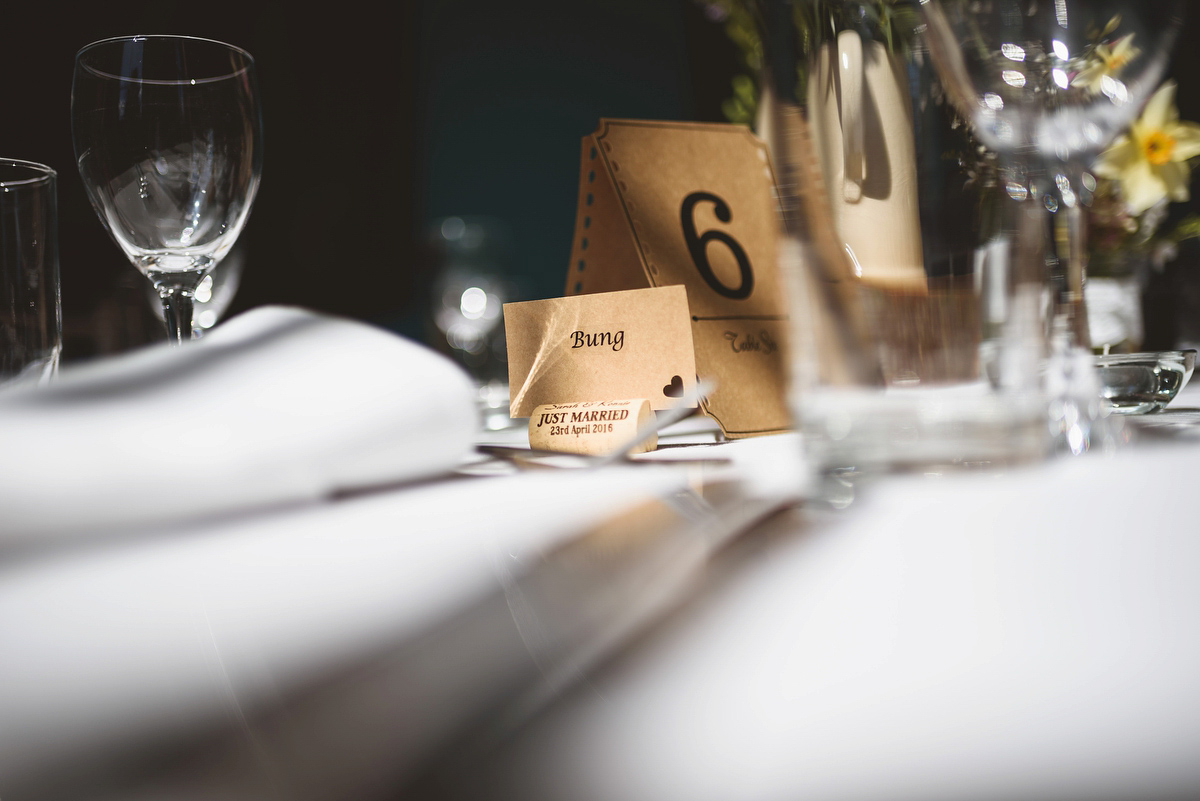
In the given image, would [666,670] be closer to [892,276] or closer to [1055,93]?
[892,276]

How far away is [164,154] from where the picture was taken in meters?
0.46

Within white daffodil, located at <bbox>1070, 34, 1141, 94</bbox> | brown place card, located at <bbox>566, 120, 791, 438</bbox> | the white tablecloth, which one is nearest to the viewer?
the white tablecloth

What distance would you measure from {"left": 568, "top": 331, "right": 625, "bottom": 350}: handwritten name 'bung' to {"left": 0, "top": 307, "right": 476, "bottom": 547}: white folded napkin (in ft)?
0.47

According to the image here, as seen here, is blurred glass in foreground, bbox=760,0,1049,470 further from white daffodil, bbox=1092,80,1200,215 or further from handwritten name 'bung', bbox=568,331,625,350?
white daffodil, bbox=1092,80,1200,215

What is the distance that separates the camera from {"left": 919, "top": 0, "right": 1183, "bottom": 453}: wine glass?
13.5 inches

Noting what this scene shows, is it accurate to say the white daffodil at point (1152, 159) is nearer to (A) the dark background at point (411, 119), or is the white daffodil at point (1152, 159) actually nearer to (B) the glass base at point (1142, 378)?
(B) the glass base at point (1142, 378)

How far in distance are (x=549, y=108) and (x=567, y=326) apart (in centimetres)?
271

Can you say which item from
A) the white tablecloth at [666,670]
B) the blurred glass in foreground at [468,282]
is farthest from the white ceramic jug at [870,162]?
the blurred glass in foreground at [468,282]

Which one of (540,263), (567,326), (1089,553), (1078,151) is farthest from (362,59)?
(1089,553)

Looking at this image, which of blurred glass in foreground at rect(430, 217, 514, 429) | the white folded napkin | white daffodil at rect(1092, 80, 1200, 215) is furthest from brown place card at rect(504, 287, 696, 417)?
blurred glass in foreground at rect(430, 217, 514, 429)

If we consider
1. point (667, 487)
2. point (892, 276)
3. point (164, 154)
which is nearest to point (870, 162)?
point (892, 276)

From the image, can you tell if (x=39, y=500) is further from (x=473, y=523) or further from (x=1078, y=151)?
(x=1078, y=151)

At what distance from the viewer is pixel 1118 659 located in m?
0.14

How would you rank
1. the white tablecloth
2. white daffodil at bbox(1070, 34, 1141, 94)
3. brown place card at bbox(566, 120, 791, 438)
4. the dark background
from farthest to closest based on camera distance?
the dark background < brown place card at bbox(566, 120, 791, 438) < white daffodil at bbox(1070, 34, 1141, 94) < the white tablecloth
